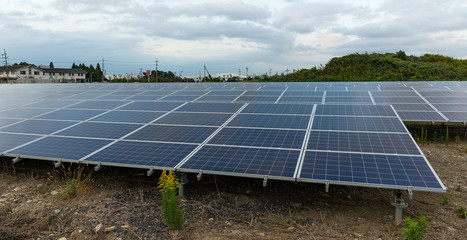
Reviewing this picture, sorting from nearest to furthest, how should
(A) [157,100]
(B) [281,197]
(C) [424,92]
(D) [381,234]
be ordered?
(D) [381,234], (B) [281,197], (A) [157,100], (C) [424,92]

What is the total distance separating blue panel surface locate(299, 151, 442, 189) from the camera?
25.2 ft

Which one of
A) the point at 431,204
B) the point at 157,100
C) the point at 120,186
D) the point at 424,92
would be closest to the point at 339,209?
the point at 431,204

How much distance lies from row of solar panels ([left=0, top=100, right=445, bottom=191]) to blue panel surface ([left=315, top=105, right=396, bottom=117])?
0.13 ft

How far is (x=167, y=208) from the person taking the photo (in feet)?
25.2

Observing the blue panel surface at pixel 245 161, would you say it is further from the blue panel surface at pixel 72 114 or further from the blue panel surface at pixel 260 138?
the blue panel surface at pixel 72 114

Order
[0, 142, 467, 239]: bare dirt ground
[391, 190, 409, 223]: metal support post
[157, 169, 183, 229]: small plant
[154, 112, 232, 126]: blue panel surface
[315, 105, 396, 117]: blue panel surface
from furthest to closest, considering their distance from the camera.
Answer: [315, 105, 396, 117]: blue panel surface
[154, 112, 232, 126]: blue panel surface
[391, 190, 409, 223]: metal support post
[0, 142, 467, 239]: bare dirt ground
[157, 169, 183, 229]: small plant

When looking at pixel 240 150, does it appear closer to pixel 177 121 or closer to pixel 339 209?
pixel 339 209

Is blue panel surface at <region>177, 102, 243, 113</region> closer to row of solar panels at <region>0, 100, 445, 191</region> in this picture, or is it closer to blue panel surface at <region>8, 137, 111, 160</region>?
row of solar panels at <region>0, 100, 445, 191</region>

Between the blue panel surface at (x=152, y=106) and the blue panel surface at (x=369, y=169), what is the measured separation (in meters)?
8.79

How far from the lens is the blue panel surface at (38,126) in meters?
13.0

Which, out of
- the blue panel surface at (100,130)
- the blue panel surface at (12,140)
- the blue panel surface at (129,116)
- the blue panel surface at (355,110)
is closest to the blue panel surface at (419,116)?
the blue panel surface at (355,110)

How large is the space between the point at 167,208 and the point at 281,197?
143 inches

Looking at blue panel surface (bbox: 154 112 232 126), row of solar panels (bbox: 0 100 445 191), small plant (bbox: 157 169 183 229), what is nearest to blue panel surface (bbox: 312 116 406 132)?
row of solar panels (bbox: 0 100 445 191)

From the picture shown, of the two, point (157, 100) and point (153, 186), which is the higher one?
point (157, 100)
